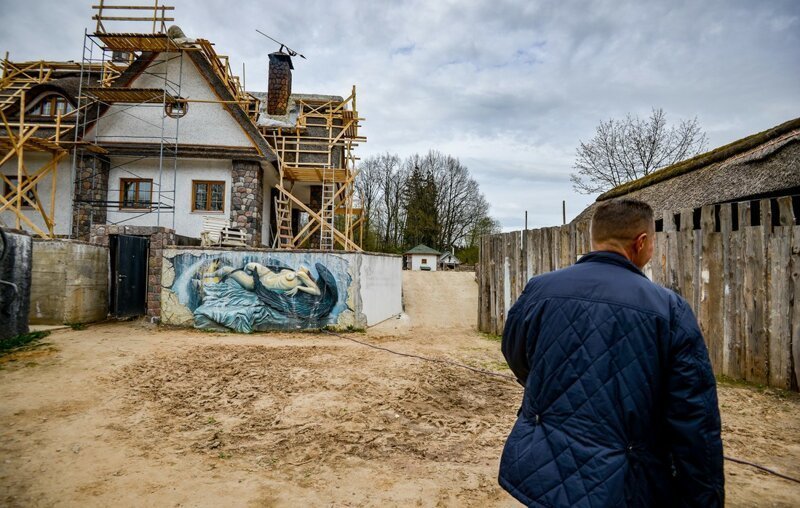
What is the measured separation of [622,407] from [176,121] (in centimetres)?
1810

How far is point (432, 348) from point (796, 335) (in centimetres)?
625

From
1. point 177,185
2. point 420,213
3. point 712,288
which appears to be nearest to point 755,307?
point 712,288

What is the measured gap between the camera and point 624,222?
204cm

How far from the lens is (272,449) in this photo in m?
4.16

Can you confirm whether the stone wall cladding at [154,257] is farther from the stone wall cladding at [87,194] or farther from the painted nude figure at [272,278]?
the stone wall cladding at [87,194]

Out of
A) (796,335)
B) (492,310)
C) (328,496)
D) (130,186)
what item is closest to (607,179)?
(492,310)

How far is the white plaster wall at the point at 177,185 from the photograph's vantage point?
15.6m

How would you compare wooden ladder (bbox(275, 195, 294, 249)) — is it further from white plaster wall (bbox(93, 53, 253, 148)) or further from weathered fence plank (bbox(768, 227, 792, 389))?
weathered fence plank (bbox(768, 227, 792, 389))

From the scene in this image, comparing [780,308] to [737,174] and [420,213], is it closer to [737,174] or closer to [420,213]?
[737,174]

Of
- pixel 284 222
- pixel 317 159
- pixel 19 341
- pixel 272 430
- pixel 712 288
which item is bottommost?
pixel 272 430

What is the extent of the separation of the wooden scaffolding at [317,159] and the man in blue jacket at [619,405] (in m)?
14.6

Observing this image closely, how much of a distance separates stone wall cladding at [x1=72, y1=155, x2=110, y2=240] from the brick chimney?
7.40m

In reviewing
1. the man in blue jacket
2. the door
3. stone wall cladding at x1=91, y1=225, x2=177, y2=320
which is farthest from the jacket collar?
the door

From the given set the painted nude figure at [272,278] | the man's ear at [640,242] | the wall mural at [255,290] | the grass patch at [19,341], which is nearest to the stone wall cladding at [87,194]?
the wall mural at [255,290]
